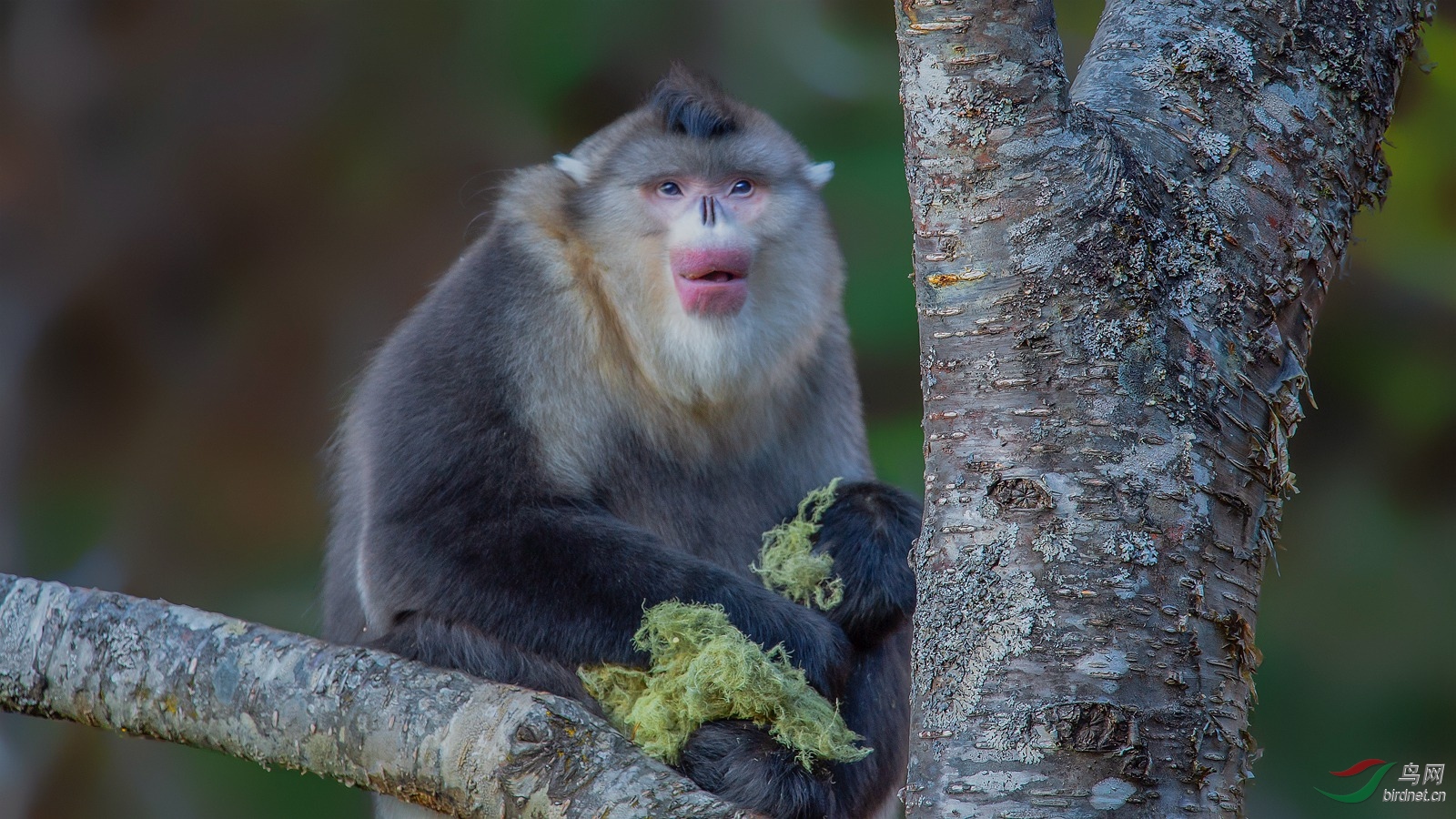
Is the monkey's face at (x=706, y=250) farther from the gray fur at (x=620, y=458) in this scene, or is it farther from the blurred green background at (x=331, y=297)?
the blurred green background at (x=331, y=297)

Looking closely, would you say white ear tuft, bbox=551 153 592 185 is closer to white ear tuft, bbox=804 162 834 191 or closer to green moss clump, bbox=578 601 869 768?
white ear tuft, bbox=804 162 834 191

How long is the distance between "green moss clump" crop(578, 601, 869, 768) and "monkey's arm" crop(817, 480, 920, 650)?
0.27 meters

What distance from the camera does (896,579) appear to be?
2.72 metres

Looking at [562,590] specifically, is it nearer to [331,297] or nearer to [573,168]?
[573,168]

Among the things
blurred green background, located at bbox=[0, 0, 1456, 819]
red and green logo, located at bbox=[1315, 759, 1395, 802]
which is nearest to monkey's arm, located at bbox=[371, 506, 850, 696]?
blurred green background, located at bbox=[0, 0, 1456, 819]

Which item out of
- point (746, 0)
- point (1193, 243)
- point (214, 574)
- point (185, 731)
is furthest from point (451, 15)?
point (1193, 243)

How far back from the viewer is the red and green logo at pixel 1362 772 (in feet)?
17.0

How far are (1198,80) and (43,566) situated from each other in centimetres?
544

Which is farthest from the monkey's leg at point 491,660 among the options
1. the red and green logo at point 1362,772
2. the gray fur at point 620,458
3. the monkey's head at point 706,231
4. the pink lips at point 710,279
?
the red and green logo at point 1362,772

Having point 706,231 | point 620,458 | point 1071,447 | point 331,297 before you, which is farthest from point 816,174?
point 331,297

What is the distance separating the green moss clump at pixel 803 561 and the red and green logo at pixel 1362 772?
11.3 ft

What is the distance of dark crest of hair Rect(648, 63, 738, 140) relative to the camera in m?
3.08

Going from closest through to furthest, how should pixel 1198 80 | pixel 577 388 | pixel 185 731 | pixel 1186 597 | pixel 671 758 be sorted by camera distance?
pixel 1186 597 → pixel 1198 80 → pixel 185 731 → pixel 671 758 → pixel 577 388

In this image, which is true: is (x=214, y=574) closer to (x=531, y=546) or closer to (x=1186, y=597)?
(x=531, y=546)
